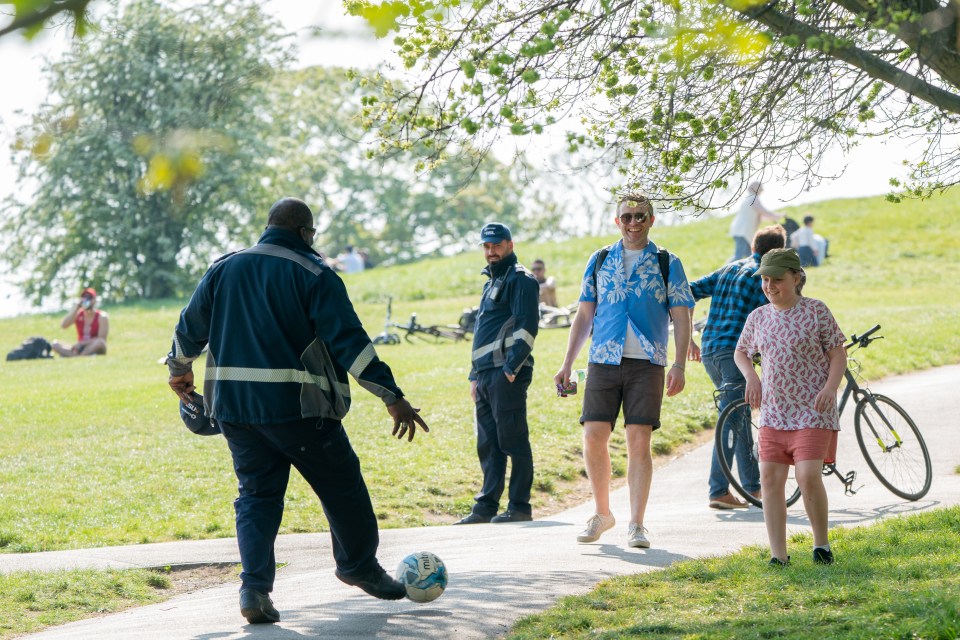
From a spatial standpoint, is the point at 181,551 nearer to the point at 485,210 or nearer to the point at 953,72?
the point at 953,72

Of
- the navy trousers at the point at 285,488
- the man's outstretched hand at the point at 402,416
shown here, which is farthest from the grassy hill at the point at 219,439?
the man's outstretched hand at the point at 402,416

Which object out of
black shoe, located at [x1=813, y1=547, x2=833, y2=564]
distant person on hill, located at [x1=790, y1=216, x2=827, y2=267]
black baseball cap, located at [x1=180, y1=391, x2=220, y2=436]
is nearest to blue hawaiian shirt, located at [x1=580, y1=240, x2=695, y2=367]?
black shoe, located at [x1=813, y1=547, x2=833, y2=564]

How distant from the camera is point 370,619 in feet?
20.4

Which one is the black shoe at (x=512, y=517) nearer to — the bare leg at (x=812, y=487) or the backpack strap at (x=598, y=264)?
the backpack strap at (x=598, y=264)

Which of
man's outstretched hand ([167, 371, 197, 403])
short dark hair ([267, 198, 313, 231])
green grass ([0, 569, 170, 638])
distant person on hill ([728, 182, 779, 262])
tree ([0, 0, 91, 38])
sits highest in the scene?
distant person on hill ([728, 182, 779, 262])

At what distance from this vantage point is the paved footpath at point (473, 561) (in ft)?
20.2

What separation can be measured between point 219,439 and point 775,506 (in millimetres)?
8587

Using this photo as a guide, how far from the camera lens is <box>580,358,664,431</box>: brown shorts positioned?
8.18 meters

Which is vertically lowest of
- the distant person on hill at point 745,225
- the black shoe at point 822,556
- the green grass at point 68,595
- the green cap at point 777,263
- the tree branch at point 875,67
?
the green grass at point 68,595

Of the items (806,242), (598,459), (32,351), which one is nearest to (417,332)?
(32,351)

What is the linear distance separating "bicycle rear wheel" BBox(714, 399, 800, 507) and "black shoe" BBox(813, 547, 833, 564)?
9.26 feet

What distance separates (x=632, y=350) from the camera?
27.0 feet

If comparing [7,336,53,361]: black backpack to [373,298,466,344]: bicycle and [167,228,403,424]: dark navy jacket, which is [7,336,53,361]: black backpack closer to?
[373,298,466,344]: bicycle

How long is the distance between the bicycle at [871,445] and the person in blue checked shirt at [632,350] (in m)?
1.51
